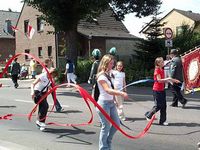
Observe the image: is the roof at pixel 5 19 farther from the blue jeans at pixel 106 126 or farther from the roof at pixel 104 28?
the blue jeans at pixel 106 126

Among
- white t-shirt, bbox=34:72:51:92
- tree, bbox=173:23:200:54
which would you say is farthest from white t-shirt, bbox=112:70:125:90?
tree, bbox=173:23:200:54

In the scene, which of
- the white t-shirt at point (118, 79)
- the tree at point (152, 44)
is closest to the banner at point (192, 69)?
the white t-shirt at point (118, 79)

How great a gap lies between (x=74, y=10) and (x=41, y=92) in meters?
15.0

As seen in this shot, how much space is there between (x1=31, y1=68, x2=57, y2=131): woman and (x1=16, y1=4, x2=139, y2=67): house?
99.8ft

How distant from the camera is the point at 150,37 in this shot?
2816 centimetres

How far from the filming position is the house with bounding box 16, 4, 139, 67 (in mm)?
42688

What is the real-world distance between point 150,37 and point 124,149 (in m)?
20.7

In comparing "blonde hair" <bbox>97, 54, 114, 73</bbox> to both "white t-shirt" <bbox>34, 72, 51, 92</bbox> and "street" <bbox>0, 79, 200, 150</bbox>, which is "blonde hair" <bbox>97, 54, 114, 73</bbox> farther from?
"white t-shirt" <bbox>34, 72, 51, 92</bbox>

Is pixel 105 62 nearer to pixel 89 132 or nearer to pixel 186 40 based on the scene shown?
pixel 89 132

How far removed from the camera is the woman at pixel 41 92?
10.0 m

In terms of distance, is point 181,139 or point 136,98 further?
point 136,98

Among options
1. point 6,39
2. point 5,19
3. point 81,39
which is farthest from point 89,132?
point 5,19

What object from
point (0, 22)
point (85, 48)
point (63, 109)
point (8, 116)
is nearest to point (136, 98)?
point (63, 109)

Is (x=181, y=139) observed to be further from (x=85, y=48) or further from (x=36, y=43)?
(x=36, y=43)
